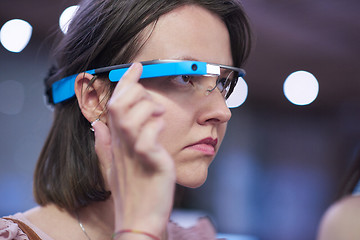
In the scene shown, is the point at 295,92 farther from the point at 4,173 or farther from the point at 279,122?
the point at 4,173

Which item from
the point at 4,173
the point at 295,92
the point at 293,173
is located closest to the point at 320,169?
the point at 293,173

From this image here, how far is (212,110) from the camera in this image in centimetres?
106

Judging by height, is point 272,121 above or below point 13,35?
below

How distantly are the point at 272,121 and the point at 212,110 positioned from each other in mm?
6605

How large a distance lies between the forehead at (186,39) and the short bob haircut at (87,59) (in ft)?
0.08

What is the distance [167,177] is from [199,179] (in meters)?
0.35

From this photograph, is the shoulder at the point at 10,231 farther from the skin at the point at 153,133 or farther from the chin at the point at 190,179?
the chin at the point at 190,179

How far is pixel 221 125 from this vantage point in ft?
3.76

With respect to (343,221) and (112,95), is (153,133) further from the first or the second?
(343,221)

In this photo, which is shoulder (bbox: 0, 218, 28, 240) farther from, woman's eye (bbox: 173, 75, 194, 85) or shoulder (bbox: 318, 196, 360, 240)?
shoulder (bbox: 318, 196, 360, 240)

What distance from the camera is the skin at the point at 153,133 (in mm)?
702

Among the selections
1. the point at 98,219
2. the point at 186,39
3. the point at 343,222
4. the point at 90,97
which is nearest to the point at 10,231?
the point at 98,219

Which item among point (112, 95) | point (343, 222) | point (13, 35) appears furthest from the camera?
point (13, 35)

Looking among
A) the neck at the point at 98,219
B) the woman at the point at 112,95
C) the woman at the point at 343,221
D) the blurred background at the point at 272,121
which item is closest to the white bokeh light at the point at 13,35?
the blurred background at the point at 272,121
